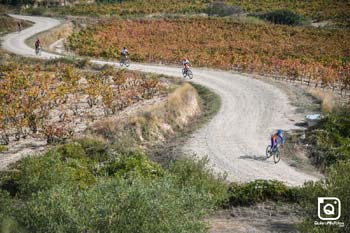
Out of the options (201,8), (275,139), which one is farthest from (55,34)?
(275,139)

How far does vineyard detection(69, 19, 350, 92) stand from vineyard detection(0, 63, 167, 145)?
12.9 meters

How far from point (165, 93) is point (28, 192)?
19.6 meters

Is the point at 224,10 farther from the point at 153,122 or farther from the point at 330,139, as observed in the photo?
the point at 330,139

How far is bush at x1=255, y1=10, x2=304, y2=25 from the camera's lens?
87750 millimetres

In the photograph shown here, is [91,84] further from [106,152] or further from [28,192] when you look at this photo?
[28,192]

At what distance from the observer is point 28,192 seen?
16.2 meters

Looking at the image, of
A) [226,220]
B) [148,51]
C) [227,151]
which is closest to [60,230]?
[226,220]

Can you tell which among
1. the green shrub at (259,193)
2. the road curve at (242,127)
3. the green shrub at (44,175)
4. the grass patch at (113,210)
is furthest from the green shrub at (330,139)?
the grass patch at (113,210)

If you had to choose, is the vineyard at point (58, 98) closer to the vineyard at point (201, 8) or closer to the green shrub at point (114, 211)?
the green shrub at point (114, 211)

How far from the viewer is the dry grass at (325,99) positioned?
31.0 metres

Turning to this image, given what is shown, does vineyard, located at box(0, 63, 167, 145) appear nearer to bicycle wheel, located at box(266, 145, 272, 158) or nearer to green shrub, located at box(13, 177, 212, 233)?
bicycle wheel, located at box(266, 145, 272, 158)

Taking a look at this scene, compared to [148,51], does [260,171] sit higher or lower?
lower

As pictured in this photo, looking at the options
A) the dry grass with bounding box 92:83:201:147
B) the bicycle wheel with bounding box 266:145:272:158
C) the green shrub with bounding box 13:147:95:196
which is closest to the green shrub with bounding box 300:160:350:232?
the green shrub with bounding box 13:147:95:196

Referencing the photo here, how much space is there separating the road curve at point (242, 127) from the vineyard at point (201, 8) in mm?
53373
